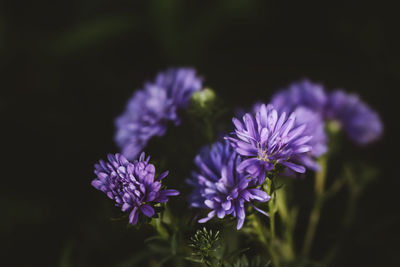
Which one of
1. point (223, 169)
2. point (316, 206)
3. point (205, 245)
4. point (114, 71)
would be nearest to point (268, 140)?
point (223, 169)

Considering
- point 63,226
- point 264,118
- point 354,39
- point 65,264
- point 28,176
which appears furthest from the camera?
point 354,39

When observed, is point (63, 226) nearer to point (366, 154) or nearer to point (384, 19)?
point (366, 154)

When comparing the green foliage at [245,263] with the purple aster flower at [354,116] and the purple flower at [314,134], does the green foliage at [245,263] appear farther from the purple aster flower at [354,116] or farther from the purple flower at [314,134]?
the purple aster flower at [354,116]

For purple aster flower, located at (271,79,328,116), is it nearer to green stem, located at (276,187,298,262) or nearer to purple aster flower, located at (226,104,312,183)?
green stem, located at (276,187,298,262)

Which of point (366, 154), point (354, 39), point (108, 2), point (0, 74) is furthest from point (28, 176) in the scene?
point (354, 39)

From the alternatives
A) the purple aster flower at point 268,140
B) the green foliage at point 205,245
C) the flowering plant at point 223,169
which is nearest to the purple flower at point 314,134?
the flowering plant at point 223,169

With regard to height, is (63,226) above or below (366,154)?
below
